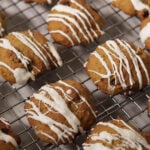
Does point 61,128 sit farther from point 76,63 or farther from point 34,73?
point 76,63

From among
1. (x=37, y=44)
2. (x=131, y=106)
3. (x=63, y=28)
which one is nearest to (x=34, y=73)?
(x=37, y=44)

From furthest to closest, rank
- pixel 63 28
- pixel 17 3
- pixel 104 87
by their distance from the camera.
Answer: pixel 17 3 < pixel 63 28 < pixel 104 87

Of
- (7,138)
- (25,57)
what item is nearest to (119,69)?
(25,57)

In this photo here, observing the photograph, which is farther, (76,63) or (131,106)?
(76,63)

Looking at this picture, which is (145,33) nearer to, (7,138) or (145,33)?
(145,33)

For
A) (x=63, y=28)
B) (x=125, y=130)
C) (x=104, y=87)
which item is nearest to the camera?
(x=125, y=130)

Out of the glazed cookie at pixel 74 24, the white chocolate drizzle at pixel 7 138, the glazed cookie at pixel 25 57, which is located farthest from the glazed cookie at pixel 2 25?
the white chocolate drizzle at pixel 7 138
